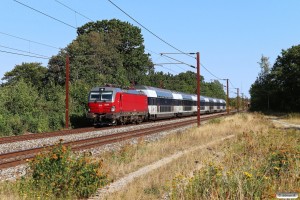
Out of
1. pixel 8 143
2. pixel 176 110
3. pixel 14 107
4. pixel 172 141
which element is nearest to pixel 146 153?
pixel 172 141

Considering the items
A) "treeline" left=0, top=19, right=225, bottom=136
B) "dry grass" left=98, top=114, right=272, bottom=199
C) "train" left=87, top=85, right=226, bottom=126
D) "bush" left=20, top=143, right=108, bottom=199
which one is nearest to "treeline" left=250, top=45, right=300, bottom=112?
"train" left=87, top=85, right=226, bottom=126

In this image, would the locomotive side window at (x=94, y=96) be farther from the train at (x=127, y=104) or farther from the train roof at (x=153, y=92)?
the train roof at (x=153, y=92)

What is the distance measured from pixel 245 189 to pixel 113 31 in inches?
2657

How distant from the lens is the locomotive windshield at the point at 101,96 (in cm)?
3189

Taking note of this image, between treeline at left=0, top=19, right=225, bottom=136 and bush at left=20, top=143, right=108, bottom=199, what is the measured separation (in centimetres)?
1904

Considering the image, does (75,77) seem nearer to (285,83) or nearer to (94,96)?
(94,96)

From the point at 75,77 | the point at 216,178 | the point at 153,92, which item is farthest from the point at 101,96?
the point at 75,77

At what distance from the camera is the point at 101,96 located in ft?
106

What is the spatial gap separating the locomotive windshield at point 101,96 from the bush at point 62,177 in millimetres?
22859

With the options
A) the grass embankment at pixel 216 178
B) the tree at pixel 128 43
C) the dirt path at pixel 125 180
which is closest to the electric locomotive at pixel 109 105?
the grass embankment at pixel 216 178

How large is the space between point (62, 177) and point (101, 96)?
23993mm

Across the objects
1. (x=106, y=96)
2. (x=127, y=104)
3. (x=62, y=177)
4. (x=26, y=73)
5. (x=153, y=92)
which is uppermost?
(x=26, y=73)

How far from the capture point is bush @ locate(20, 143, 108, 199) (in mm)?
8164

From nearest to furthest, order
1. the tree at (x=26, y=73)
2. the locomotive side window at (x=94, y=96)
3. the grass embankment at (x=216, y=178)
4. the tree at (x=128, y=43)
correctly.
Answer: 1. the grass embankment at (x=216, y=178)
2. the locomotive side window at (x=94, y=96)
3. the tree at (x=128, y=43)
4. the tree at (x=26, y=73)
